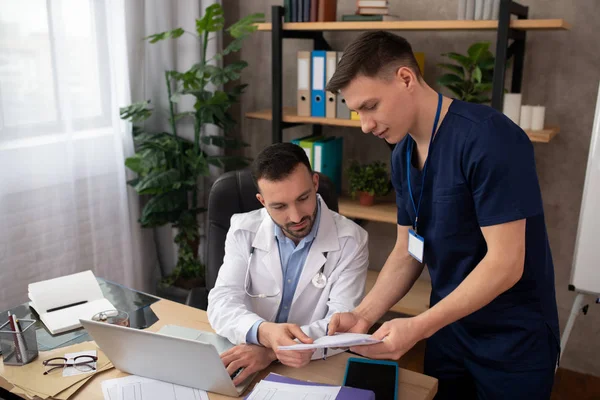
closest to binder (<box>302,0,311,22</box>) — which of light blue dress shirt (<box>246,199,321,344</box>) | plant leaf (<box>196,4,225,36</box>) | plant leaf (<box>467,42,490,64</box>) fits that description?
plant leaf (<box>196,4,225,36</box>)

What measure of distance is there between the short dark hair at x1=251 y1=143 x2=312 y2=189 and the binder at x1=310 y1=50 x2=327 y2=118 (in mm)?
1193

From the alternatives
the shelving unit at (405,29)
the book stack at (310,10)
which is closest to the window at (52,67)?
the shelving unit at (405,29)

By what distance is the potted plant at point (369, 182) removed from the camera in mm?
2771

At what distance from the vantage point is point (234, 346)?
1391 millimetres

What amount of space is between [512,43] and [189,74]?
152 centimetres

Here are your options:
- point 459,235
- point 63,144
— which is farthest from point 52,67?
point 459,235

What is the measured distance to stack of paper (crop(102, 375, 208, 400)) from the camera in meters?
1.19

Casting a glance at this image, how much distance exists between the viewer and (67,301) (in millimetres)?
1642

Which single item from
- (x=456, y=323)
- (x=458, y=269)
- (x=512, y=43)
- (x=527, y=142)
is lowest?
(x=456, y=323)

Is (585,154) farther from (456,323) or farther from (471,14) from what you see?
(456,323)

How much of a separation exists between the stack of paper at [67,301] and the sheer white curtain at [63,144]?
860mm

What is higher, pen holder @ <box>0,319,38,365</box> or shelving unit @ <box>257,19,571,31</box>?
shelving unit @ <box>257,19,571,31</box>

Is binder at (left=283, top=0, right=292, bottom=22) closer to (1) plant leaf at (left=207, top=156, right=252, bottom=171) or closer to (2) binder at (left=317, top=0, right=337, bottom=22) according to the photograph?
(2) binder at (left=317, top=0, right=337, bottom=22)

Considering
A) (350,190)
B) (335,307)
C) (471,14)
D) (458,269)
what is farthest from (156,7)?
(458,269)
